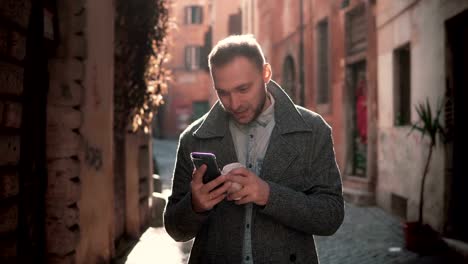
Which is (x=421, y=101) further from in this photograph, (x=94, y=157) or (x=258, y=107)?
(x=258, y=107)

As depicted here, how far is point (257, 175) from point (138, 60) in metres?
5.71

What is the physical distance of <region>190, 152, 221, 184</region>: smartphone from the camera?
89.7 inches

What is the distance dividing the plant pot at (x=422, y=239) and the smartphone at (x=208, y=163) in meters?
5.28

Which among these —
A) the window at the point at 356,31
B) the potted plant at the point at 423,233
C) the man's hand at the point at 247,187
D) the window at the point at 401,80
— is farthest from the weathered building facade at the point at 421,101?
Result: the man's hand at the point at 247,187

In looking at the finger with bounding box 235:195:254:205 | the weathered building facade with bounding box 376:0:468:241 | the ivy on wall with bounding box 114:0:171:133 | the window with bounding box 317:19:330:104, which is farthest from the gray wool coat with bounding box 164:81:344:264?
the window with bounding box 317:19:330:104

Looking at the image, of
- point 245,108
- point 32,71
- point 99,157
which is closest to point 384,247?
point 99,157

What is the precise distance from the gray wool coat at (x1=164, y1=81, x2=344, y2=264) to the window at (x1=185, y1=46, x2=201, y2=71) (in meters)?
35.3

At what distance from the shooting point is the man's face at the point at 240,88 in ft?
8.33

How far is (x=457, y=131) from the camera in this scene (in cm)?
755

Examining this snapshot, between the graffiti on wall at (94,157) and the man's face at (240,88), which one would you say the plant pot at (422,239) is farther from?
the man's face at (240,88)

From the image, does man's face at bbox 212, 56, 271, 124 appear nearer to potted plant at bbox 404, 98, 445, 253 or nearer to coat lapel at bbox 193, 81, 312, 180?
coat lapel at bbox 193, 81, 312, 180

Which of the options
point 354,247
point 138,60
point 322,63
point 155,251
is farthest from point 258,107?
point 322,63

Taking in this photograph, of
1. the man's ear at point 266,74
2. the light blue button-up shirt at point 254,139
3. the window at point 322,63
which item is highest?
the window at point 322,63

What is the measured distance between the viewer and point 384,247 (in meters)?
7.48
